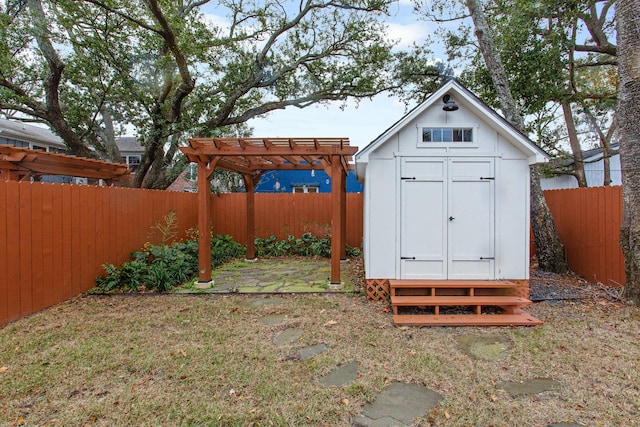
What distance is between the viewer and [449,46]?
10.8 meters

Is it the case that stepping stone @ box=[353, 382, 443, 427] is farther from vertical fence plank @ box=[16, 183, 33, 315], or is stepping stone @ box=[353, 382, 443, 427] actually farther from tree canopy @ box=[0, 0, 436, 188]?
tree canopy @ box=[0, 0, 436, 188]

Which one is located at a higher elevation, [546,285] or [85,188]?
[85,188]

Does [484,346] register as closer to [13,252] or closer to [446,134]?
[446,134]

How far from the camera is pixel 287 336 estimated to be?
12.9 ft

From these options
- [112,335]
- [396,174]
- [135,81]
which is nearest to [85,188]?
[112,335]

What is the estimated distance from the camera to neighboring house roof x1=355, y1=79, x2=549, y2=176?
16.3 feet

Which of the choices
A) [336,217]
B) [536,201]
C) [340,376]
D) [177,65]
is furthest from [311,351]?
[177,65]

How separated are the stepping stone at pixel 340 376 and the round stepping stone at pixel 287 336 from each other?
82 centimetres

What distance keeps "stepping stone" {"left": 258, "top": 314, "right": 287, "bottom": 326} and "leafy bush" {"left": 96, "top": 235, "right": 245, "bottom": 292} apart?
2343mm

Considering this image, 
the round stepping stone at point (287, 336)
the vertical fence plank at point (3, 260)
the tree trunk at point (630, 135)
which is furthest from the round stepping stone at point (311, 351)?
the tree trunk at point (630, 135)

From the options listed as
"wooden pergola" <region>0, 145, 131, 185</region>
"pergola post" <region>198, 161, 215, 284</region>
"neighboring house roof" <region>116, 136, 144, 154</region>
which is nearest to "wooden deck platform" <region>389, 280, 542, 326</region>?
"pergola post" <region>198, 161, 215, 284</region>

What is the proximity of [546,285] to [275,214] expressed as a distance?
686 centimetres

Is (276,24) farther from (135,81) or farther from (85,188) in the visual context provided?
(85,188)

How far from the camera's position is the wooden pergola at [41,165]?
598cm
